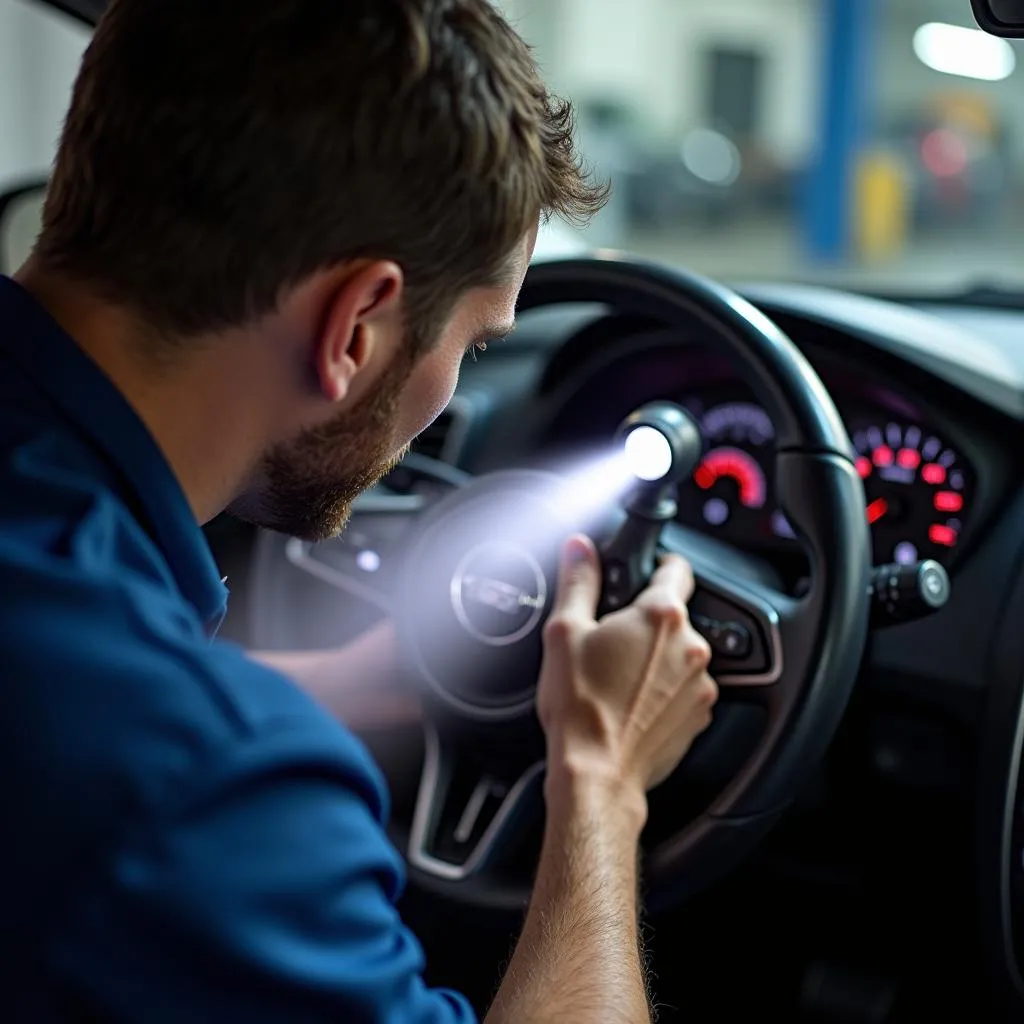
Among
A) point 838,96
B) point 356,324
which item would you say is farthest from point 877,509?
point 838,96

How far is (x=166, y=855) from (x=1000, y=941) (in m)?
1.03

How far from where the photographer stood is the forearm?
3.29ft

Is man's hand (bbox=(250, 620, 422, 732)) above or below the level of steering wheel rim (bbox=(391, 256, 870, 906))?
below

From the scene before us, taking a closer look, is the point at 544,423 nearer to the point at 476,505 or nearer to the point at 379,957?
the point at 476,505

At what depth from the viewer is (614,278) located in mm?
1470

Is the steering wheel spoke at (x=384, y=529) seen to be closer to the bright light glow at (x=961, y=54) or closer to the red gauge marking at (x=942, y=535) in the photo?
the red gauge marking at (x=942, y=535)

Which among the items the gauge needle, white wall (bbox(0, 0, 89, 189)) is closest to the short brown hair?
the gauge needle

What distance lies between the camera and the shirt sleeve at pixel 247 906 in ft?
2.35

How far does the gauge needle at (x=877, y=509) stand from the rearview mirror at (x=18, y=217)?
1.10m

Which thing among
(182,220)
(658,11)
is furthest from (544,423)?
(658,11)

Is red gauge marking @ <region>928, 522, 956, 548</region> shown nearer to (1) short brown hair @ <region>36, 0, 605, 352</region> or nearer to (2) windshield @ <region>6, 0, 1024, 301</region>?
(1) short brown hair @ <region>36, 0, 605, 352</region>

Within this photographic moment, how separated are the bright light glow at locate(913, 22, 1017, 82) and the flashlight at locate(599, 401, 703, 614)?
65.7 feet

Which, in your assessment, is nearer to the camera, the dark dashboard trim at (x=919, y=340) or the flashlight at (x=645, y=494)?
the flashlight at (x=645, y=494)

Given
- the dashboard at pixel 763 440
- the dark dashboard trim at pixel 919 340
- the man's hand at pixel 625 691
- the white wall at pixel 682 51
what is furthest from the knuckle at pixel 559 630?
the white wall at pixel 682 51
